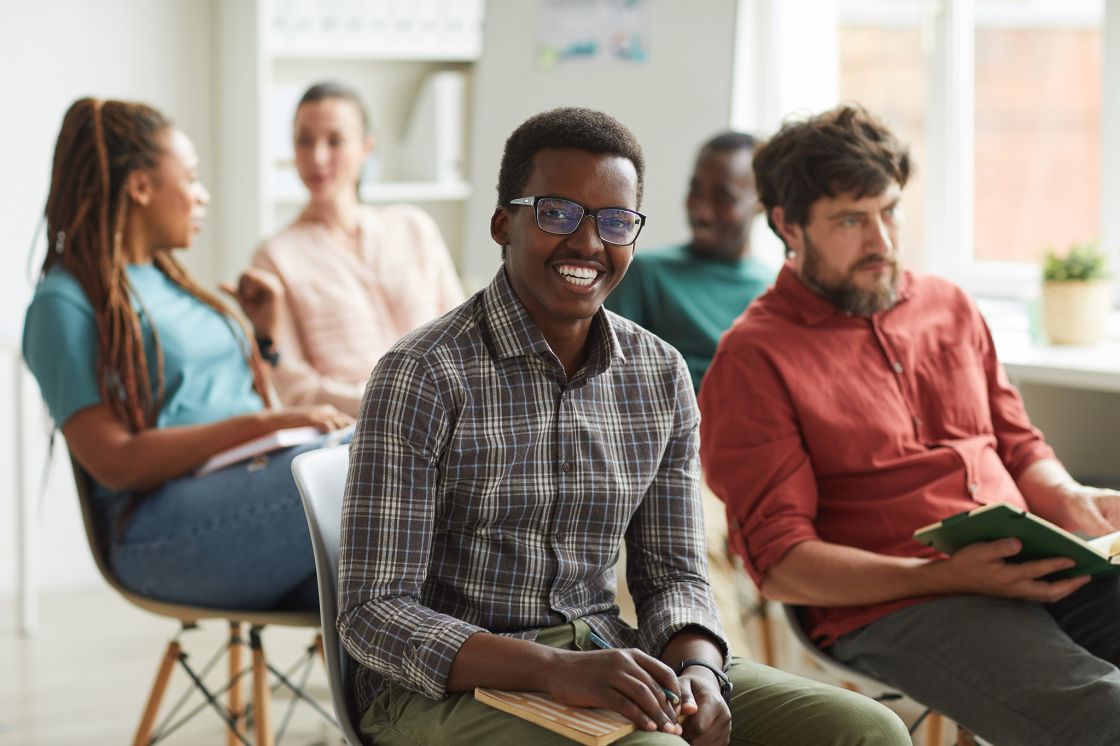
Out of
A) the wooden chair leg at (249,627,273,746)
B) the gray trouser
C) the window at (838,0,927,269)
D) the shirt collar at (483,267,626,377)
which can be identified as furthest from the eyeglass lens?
the window at (838,0,927,269)

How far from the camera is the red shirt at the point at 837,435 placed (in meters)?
1.83

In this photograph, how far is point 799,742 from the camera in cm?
142

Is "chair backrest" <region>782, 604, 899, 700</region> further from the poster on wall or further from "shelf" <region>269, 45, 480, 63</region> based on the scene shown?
"shelf" <region>269, 45, 480, 63</region>

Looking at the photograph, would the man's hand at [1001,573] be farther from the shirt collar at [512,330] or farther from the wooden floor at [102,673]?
the wooden floor at [102,673]

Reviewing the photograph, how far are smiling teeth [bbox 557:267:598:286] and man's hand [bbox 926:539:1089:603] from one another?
63cm

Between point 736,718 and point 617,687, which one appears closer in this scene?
point 617,687

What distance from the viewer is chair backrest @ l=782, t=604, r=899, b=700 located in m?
1.80

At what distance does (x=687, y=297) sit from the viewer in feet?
9.60

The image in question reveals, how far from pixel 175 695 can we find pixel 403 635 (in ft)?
6.01

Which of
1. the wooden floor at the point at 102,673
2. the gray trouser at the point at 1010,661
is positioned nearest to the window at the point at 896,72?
the wooden floor at the point at 102,673

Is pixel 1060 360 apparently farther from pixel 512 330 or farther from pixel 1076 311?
pixel 512 330

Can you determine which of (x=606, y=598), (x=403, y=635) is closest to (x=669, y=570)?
(x=606, y=598)

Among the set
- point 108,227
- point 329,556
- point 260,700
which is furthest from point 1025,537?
point 108,227

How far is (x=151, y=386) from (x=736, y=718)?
118 centimetres
